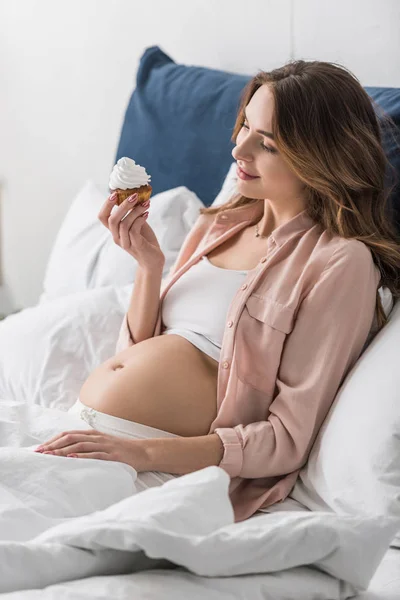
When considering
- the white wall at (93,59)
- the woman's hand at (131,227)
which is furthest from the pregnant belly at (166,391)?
the white wall at (93,59)

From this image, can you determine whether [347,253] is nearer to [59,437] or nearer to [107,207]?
[107,207]

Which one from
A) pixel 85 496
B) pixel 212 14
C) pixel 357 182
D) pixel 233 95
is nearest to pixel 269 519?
pixel 85 496

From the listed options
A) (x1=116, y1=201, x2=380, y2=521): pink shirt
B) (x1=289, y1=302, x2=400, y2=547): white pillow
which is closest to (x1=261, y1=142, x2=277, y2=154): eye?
(x1=116, y1=201, x2=380, y2=521): pink shirt

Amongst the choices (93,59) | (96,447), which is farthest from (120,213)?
(93,59)

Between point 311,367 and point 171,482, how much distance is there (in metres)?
0.46

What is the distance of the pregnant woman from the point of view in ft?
4.75

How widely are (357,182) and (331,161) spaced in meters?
0.06

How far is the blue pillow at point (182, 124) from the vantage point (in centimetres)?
212

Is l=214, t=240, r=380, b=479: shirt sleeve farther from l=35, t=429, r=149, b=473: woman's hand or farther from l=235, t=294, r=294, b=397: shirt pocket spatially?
l=35, t=429, r=149, b=473: woman's hand

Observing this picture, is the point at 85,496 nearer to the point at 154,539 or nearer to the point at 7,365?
the point at 154,539

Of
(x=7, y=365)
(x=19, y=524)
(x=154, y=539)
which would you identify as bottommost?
(x=7, y=365)

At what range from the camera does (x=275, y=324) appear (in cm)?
149

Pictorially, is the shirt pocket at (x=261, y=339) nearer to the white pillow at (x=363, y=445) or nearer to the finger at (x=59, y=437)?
the white pillow at (x=363, y=445)

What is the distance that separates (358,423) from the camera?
4.50 ft
